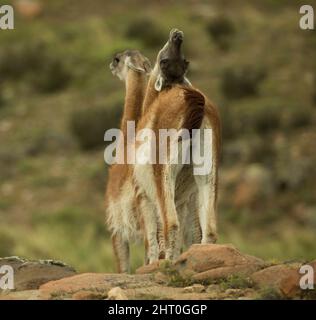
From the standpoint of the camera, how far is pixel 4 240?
26.1 m

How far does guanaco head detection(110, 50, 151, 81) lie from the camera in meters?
14.6

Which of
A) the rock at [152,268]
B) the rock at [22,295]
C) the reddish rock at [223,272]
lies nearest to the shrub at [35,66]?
the rock at [152,268]

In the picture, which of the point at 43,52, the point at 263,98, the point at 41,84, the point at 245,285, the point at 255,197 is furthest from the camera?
the point at 43,52

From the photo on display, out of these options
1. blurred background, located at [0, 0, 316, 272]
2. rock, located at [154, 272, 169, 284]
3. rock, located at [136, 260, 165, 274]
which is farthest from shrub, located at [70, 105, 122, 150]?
rock, located at [154, 272, 169, 284]

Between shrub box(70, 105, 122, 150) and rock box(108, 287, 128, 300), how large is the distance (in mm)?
24010

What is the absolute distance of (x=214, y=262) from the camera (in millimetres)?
11695

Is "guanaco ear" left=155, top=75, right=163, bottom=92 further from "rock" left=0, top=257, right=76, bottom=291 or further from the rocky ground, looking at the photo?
"rock" left=0, top=257, right=76, bottom=291

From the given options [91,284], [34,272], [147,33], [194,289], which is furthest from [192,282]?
[147,33]

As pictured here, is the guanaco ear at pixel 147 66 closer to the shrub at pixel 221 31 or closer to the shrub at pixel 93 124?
the shrub at pixel 93 124

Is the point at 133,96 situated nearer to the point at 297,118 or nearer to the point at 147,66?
the point at 147,66

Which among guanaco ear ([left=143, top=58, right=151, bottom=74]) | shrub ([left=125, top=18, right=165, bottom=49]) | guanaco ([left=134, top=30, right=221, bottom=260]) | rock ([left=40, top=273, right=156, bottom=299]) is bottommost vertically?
rock ([left=40, top=273, right=156, bottom=299])

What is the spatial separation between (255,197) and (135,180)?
17.4 meters
